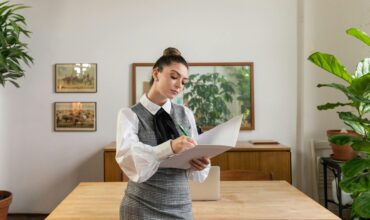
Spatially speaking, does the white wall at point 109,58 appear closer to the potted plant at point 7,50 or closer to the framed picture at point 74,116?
the framed picture at point 74,116

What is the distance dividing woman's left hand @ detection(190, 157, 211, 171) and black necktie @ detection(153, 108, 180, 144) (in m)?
0.12

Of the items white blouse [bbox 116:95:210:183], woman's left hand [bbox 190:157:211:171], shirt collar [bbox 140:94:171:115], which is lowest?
woman's left hand [bbox 190:157:211:171]

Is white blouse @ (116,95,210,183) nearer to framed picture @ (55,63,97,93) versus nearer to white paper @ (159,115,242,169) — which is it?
white paper @ (159,115,242,169)

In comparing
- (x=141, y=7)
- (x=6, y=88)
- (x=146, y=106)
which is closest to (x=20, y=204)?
(x=6, y=88)

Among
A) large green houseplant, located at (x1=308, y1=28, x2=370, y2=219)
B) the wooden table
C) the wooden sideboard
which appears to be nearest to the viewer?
large green houseplant, located at (x1=308, y1=28, x2=370, y2=219)

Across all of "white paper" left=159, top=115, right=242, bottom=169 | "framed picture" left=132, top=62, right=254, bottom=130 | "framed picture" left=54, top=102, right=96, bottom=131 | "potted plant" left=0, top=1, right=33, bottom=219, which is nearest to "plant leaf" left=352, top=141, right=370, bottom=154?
"white paper" left=159, top=115, right=242, bottom=169

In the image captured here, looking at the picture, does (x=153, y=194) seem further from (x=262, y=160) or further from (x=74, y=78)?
(x=74, y=78)

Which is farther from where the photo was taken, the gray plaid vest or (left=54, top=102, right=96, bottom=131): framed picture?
(left=54, top=102, right=96, bottom=131): framed picture

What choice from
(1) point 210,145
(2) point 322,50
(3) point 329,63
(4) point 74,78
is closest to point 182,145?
(1) point 210,145

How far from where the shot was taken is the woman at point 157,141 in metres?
1.11

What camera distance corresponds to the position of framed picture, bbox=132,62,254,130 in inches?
139

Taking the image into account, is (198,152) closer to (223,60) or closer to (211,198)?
(211,198)

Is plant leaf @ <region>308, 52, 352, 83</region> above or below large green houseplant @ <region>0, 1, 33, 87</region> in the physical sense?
below

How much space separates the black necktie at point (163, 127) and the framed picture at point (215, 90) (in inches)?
91.7
